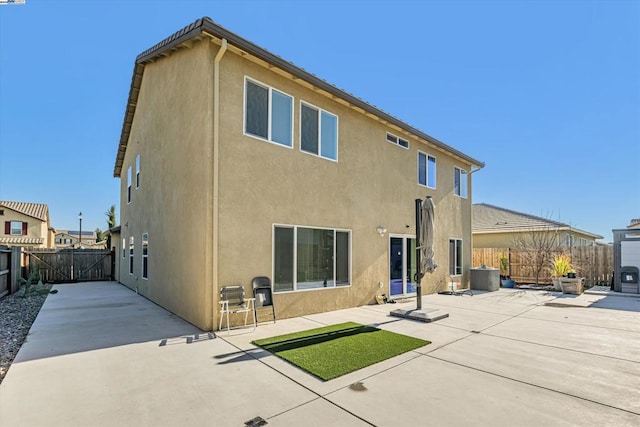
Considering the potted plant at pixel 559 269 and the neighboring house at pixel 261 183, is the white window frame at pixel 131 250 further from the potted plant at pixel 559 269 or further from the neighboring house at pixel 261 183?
the potted plant at pixel 559 269

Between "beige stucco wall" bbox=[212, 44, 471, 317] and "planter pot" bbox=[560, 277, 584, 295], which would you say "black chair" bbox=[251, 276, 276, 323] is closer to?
"beige stucco wall" bbox=[212, 44, 471, 317]

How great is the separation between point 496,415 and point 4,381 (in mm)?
5781

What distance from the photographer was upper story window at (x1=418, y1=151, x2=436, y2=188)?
41.2 feet

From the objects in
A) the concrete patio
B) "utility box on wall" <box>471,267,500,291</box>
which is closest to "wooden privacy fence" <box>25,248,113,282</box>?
the concrete patio

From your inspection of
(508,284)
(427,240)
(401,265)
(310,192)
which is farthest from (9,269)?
(508,284)

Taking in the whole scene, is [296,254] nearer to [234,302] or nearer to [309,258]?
[309,258]

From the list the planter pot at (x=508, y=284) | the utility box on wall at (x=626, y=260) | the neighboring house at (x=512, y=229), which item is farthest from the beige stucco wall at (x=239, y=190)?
the neighboring house at (x=512, y=229)

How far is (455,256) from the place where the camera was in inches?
559

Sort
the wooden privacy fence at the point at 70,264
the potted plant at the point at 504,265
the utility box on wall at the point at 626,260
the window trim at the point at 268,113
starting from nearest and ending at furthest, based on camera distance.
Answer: the window trim at the point at 268,113 → the utility box on wall at the point at 626,260 → the wooden privacy fence at the point at 70,264 → the potted plant at the point at 504,265

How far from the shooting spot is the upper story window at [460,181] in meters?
14.6

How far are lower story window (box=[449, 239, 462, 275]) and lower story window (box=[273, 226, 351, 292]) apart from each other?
21.8ft

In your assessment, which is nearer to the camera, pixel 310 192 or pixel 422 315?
pixel 422 315

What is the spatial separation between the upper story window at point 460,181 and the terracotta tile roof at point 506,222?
6.92 metres

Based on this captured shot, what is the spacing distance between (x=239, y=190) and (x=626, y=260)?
15.6 meters
